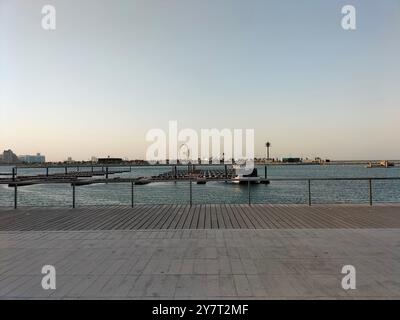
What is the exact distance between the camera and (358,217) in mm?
7895

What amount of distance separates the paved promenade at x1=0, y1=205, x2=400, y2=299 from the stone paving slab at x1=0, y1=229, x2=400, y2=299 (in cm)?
1

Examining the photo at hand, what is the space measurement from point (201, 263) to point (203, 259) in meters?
0.19

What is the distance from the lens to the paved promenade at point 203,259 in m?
3.54

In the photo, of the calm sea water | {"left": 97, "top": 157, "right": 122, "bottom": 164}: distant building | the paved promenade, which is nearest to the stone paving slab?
the paved promenade

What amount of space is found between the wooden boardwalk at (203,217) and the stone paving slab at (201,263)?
23.6 inches

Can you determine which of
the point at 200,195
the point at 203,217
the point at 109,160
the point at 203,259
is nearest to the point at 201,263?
the point at 203,259

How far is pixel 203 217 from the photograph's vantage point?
26.6 ft

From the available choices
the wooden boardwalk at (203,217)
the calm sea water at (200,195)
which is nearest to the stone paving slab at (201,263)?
the wooden boardwalk at (203,217)

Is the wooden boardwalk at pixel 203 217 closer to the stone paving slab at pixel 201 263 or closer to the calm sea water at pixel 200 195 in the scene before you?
the stone paving slab at pixel 201 263

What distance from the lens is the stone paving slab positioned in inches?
138

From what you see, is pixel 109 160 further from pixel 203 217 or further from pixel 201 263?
pixel 201 263

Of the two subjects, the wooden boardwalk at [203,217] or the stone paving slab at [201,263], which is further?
the wooden boardwalk at [203,217]
